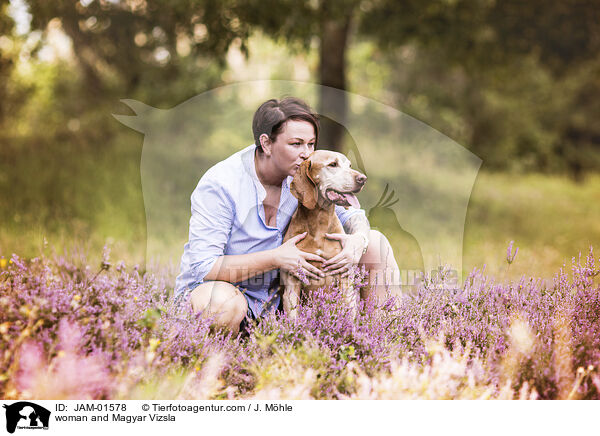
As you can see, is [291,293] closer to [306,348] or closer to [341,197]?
[306,348]

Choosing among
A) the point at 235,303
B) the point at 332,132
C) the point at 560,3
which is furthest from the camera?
the point at 560,3

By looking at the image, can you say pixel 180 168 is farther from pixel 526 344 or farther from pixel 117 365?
pixel 526 344

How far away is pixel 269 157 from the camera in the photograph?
3.38 m

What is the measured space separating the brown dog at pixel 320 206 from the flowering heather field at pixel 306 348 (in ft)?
0.41

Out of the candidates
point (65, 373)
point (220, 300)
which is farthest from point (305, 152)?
point (65, 373)

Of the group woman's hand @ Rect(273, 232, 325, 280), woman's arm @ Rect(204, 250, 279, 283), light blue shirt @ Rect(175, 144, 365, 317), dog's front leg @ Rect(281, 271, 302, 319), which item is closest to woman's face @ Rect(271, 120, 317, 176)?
light blue shirt @ Rect(175, 144, 365, 317)

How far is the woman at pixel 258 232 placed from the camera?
10.6ft

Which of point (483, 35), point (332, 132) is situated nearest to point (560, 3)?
point (483, 35)

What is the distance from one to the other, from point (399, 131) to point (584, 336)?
8.93 feet

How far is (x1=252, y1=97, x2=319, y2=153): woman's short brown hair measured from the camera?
3.21 metres

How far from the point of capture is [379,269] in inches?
141
